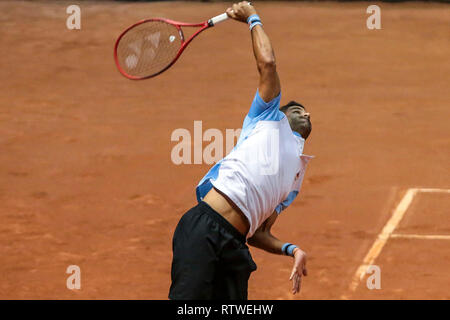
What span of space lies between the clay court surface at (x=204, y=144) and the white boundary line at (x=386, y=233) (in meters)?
0.05

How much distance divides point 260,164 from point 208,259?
0.56m

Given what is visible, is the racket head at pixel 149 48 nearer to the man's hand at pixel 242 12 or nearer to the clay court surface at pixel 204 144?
the man's hand at pixel 242 12

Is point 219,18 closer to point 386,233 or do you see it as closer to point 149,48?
point 149,48

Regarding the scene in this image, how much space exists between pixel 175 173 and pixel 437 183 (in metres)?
2.97

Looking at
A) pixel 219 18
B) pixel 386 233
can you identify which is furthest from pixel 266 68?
pixel 386 233

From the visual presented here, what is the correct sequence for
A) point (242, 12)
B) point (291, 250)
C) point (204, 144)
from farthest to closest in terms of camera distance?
point (204, 144) → point (242, 12) → point (291, 250)

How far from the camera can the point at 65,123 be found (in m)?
11.9

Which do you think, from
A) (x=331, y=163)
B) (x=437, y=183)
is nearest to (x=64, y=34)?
(x=331, y=163)

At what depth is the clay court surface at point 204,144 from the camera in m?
7.56

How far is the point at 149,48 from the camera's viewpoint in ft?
18.8

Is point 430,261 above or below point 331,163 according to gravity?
below
